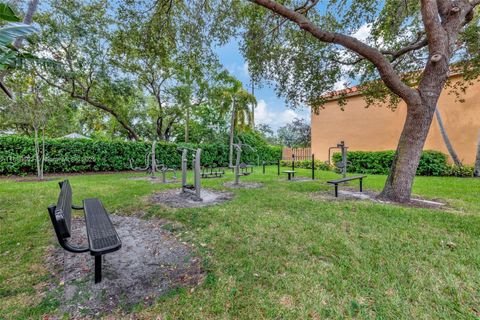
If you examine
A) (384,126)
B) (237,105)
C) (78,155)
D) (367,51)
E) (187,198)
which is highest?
(237,105)

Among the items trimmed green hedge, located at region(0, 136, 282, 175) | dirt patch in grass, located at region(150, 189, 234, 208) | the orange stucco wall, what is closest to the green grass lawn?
dirt patch in grass, located at region(150, 189, 234, 208)

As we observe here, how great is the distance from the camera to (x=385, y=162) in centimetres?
1067

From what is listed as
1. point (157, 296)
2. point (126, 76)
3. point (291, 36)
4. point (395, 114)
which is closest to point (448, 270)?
point (157, 296)

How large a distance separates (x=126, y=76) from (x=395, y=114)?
15360mm

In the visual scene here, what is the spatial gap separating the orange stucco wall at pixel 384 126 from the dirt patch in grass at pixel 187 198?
867cm

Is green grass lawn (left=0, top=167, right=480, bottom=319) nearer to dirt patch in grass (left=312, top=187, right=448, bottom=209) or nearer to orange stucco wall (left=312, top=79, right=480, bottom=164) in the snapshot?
dirt patch in grass (left=312, top=187, right=448, bottom=209)

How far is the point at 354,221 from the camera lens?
11.6 feet

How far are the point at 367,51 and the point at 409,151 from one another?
2.40m

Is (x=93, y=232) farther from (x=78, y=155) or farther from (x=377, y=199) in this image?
(x=78, y=155)

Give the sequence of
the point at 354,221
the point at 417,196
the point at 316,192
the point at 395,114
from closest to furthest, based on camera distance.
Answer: the point at 354,221 → the point at 417,196 → the point at 316,192 → the point at 395,114

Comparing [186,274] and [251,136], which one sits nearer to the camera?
[186,274]

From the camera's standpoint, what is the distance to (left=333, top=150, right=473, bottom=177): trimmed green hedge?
9.35m

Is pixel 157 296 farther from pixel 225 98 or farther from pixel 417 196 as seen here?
pixel 225 98

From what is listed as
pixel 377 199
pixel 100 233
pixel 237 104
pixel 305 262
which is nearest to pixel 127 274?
pixel 100 233
